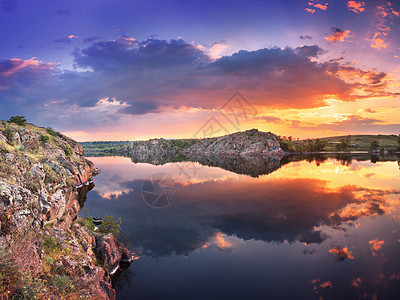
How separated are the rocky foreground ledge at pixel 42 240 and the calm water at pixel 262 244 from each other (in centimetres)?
431

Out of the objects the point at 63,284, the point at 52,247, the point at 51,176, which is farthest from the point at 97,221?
the point at 63,284

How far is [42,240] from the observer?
14.0 metres

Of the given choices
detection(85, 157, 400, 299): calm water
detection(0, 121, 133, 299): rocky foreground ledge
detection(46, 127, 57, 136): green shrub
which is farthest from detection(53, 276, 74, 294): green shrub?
detection(46, 127, 57, 136): green shrub

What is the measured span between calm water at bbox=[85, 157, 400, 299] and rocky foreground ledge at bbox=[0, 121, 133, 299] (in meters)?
4.31

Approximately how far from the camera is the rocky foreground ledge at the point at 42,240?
384 inches

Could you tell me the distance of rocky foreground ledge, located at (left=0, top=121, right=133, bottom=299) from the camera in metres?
9.74

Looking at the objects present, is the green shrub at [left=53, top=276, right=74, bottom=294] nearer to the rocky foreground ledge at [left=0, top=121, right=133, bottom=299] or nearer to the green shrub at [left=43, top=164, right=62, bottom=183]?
the rocky foreground ledge at [left=0, top=121, right=133, bottom=299]

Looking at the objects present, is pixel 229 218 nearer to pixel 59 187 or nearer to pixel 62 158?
pixel 59 187

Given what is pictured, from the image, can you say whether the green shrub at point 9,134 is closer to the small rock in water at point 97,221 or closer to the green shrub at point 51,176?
the green shrub at point 51,176

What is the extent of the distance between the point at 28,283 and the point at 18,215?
16.2ft

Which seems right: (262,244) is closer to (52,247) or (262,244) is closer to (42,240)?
(52,247)

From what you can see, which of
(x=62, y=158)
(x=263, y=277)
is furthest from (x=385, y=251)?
(x=62, y=158)

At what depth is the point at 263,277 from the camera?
67.0 feet

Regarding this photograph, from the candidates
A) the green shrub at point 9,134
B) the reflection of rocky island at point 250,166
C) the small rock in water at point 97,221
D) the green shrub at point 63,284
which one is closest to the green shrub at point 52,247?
the green shrub at point 63,284
